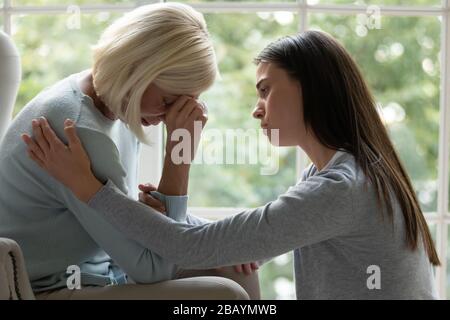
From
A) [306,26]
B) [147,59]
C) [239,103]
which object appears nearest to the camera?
[147,59]

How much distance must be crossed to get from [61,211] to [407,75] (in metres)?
3.87

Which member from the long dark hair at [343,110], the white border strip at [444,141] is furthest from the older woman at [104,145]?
the white border strip at [444,141]

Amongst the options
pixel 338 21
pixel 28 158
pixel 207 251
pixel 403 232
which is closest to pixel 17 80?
pixel 28 158

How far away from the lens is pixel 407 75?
207 inches

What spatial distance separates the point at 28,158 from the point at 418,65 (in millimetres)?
3887

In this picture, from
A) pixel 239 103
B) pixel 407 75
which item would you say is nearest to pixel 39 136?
pixel 239 103

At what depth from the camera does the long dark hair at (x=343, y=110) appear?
179 cm

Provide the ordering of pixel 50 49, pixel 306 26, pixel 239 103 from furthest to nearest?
1. pixel 50 49
2. pixel 239 103
3. pixel 306 26

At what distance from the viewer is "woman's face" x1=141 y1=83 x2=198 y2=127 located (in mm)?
1851

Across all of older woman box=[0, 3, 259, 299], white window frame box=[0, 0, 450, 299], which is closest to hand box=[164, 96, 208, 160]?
older woman box=[0, 3, 259, 299]

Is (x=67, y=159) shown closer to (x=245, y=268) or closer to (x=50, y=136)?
(x=50, y=136)

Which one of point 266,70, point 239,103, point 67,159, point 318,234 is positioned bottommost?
point 318,234

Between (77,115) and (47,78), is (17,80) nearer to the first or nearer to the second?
(77,115)

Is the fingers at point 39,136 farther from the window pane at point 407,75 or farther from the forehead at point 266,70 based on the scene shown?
the window pane at point 407,75
